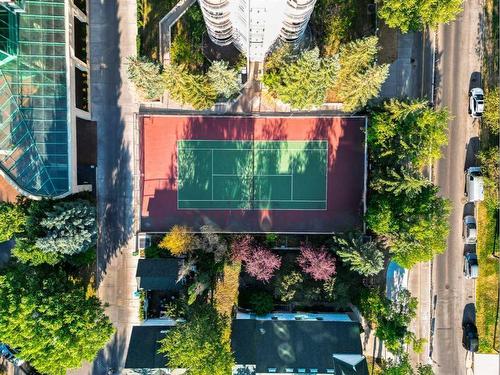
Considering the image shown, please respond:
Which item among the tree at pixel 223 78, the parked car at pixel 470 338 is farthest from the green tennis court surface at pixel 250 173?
the parked car at pixel 470 338

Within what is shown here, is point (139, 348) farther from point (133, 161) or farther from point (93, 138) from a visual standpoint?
point (93, 138)

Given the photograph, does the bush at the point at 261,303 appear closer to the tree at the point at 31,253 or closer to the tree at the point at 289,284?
the tree at the point at 289,284

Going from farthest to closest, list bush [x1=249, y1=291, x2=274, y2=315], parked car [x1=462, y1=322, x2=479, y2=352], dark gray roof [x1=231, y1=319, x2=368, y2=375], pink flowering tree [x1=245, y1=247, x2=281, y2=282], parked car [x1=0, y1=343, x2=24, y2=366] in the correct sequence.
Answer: parked car [x1=0, y1=343, x2=24, y2=366], parked car [x1=462, y1=322, x2=479, y2=352], bush [x1=249, y1=291, x2=274, y2=315], pink flowering tree [x1=245, y1=247, x2=281, y2=282], dark gray roof [x1=231, y1=319, x2=368, y2=375]

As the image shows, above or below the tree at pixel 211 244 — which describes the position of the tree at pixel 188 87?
above

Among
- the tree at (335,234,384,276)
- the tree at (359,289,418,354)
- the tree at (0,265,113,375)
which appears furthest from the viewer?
the tree at (359,289,418,354)

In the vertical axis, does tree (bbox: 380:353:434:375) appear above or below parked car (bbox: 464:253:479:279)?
below

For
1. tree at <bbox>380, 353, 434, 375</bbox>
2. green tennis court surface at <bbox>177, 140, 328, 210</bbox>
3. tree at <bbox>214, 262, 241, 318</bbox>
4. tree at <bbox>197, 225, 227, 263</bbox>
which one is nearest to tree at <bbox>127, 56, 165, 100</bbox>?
green tennis court surface at <bbox>177, 140, 328, 210</bbox>

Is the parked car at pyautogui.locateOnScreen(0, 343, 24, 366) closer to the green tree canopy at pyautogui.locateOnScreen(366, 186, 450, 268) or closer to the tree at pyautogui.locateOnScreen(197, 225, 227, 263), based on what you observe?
the tree at pyautogui.locateOnScreen(197, 225, 227, 263)
